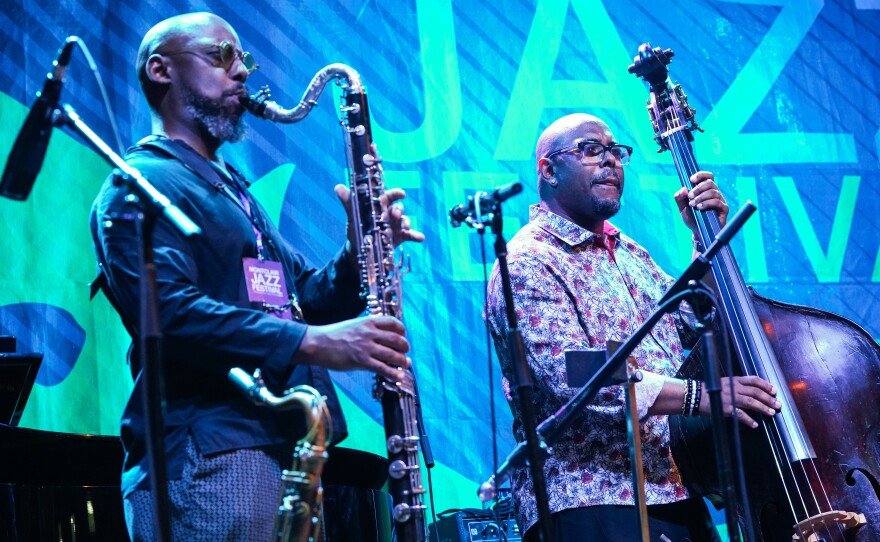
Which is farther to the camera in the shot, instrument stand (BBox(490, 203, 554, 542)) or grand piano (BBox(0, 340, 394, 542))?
grand piano (BBox(0, 340, 394, 542))

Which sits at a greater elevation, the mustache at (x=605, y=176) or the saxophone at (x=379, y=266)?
the mustache at (x=605, y=176)

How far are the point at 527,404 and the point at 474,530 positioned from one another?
227 cm

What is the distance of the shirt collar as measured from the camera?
3.33 metres

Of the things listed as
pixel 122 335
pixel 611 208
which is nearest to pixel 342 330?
pixel 611 208

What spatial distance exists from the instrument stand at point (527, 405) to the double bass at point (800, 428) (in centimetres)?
66

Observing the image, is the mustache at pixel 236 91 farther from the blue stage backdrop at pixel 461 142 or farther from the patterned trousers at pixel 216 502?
the blue stage backdrop at pixel 461 142

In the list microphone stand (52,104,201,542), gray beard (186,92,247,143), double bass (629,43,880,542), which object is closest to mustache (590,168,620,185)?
double bass (629,43,880,542)

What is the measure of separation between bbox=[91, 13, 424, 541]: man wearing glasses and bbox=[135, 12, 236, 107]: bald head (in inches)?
8.7

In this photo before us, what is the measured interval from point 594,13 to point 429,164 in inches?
48.6

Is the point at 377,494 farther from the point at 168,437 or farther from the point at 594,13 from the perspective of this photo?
the point at 594,13

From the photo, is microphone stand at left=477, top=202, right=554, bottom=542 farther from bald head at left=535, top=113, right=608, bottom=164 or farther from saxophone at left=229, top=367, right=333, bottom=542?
bald head at left=535, top=113, right=608, bottom=164

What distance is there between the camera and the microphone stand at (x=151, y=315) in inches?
75.8

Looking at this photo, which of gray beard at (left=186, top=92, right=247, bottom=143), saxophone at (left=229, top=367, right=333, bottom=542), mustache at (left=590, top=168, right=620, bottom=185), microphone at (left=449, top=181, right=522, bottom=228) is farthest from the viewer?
mustache at (left=590, top=168, right=620, bottom=185)

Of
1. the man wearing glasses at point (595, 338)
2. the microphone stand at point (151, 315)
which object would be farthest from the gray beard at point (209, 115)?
the man wearing glasses at point (595, 338)
